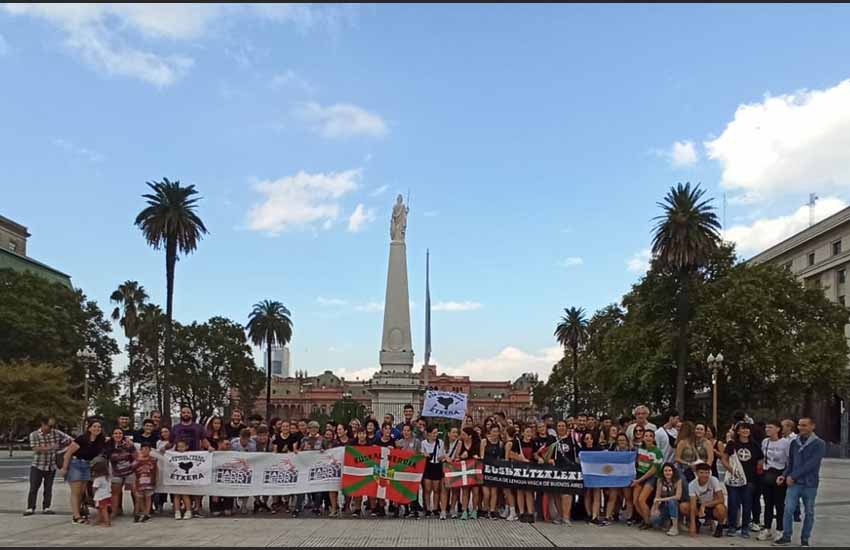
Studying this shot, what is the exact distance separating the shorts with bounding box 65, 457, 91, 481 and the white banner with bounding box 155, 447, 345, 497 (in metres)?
1.16

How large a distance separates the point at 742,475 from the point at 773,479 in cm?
45

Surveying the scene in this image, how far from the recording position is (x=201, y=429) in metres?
14.4

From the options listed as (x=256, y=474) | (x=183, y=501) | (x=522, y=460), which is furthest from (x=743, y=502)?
(x=183, y=501)

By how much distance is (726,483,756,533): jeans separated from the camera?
1221 centimetres

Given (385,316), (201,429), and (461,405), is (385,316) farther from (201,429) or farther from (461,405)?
(201,429)

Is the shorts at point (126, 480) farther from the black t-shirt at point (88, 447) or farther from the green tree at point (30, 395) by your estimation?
the green tree at point (30, 395)

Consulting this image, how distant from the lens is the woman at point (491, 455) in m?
13.6

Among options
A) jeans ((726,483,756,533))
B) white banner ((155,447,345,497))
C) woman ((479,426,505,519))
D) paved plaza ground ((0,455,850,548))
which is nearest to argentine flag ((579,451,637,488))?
paved plaza ground ((0,455,850,548))

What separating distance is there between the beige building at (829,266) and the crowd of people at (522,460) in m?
46.1

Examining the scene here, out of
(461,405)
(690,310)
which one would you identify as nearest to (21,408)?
(461,405)

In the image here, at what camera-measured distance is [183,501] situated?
13.8m

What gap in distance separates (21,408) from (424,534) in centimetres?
4192

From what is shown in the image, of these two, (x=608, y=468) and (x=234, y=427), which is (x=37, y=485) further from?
(x=608, y=468)

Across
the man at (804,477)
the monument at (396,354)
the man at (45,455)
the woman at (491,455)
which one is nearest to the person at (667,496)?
the man at (804,477)
